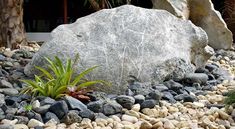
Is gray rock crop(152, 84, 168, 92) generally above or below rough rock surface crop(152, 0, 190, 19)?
below

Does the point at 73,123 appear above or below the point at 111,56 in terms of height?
below

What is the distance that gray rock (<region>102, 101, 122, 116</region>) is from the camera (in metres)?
3.61

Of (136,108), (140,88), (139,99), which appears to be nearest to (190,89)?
(140,88)

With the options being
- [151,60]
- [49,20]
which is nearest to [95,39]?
[151,60]

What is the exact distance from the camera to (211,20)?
743cm

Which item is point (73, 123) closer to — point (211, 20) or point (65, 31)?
point (65, 31)

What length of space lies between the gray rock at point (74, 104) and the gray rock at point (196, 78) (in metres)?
1.48

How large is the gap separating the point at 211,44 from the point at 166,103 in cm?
393

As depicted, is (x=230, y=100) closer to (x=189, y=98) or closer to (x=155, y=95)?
(x=189, y=98)

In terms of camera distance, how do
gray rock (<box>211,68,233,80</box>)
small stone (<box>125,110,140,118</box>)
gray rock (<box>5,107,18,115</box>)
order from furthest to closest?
gray rock (<box>211,68,233,80</box>)
small stone (<box>125,110,140,118</box>)
gray rock (<box>5,107,18,115</box>)

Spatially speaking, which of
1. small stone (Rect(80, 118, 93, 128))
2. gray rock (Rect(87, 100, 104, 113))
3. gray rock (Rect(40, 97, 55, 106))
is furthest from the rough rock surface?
small stone (Rect(80, 118, 93, 128))

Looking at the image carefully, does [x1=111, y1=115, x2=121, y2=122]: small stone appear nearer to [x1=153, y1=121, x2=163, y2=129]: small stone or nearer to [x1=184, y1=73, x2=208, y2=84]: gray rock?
[x1=153, y1=121, x2=163, y2=129]: small stone

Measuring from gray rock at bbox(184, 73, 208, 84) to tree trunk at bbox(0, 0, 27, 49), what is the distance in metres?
2.93

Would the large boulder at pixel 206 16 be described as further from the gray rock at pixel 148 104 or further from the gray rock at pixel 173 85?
the gray rock at pixel 148 104
